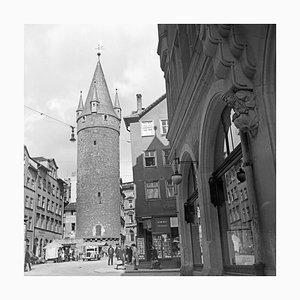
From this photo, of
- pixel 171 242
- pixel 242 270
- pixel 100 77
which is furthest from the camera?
pixel 100 77

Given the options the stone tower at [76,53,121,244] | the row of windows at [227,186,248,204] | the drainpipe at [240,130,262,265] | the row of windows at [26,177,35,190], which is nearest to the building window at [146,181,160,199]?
the row of windows at [26,177,35,190]

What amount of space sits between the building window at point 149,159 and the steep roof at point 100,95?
32.7m

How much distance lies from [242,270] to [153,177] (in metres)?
20.9

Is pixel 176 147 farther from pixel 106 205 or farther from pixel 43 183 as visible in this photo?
pixel 106 205

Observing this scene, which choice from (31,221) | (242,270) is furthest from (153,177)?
(242,270)

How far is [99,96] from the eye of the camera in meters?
62.2

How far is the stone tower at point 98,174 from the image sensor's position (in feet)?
177

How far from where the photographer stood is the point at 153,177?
1067 inches

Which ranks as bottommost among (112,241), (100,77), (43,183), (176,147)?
(112,241)

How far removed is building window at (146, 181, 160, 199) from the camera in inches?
1042

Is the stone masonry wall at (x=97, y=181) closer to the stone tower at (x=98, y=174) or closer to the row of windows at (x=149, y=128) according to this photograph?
the stone tower at (x=98, y=174)

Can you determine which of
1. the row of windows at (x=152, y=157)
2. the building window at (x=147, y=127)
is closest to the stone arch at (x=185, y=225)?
the row of windows at (x=152, y=157)

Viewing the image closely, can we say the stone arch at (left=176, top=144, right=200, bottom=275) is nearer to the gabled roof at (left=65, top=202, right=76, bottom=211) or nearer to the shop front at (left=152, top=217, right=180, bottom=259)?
the shop front at (left=152, top=217, right=180, bottom=259)

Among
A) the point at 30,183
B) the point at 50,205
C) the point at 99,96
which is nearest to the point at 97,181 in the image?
the point at 50,205
